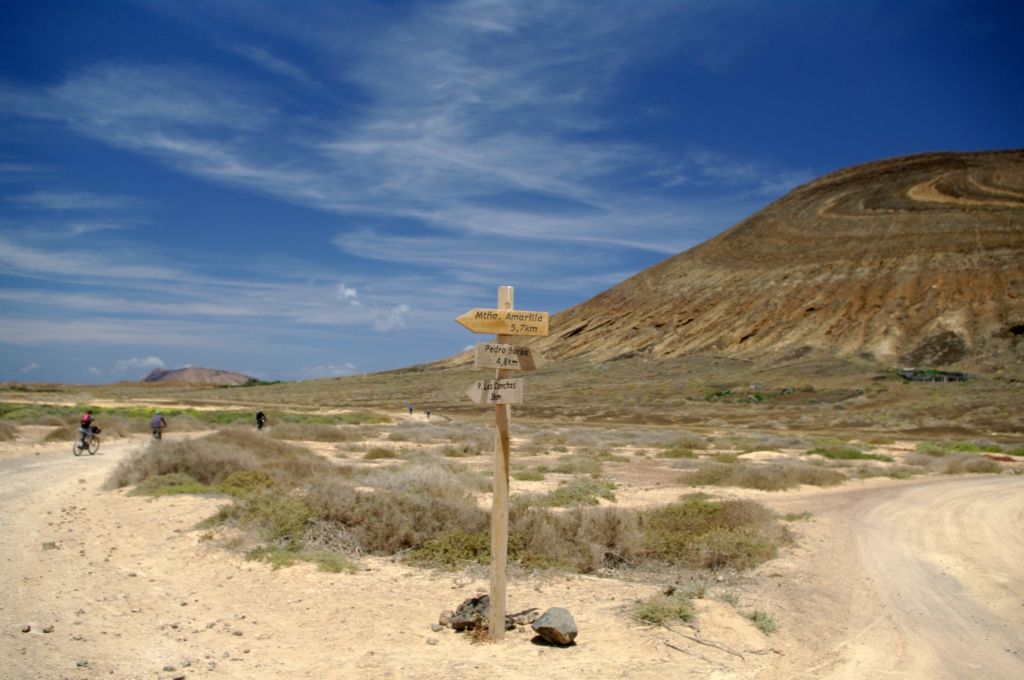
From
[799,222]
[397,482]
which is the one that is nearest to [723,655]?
[397,482]

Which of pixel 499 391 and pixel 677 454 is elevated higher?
pixel 499 391

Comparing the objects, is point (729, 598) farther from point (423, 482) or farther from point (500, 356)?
point (423, 482)

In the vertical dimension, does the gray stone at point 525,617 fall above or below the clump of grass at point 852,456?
above

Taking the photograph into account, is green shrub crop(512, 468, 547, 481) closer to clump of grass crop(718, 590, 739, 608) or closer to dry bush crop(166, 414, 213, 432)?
clump of grass crop(718, 590, 739, 608)

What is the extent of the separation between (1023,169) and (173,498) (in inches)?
4096

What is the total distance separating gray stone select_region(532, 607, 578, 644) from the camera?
231 inches

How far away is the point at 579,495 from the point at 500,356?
7727 mm

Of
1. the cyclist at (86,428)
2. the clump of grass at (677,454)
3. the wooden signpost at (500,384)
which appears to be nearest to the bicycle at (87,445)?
the cyclist at (86,428)

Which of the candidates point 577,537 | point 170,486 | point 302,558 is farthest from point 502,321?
point 170,486

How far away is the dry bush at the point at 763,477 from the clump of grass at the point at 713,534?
528 centimetres

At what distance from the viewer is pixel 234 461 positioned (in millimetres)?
13828

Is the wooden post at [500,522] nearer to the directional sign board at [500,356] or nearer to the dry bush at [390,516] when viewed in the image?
the directional sign board at [500,356]

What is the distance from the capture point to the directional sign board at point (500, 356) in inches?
233

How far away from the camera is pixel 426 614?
6.71 meters
